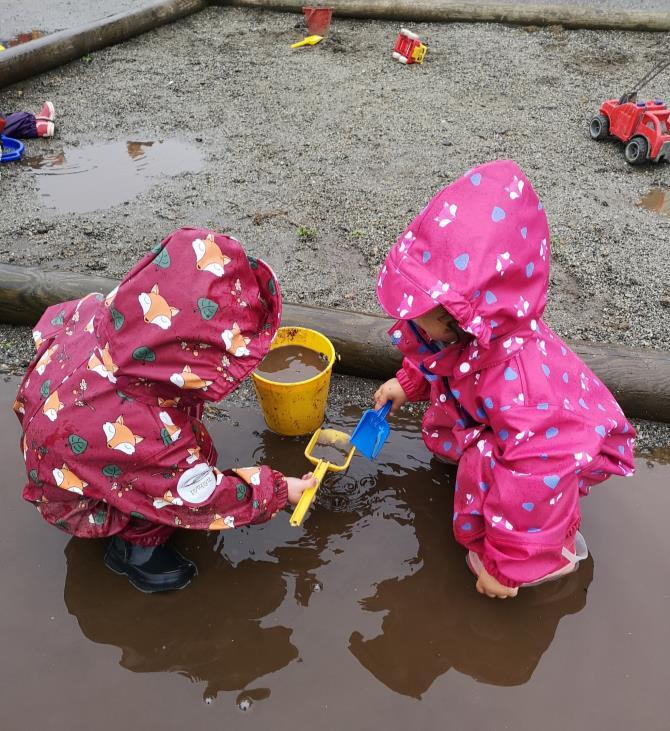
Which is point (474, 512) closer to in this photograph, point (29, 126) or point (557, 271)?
point (557, 271)

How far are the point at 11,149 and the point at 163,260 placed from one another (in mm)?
4203

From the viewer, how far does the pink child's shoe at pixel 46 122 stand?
535cm

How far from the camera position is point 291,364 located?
2723mm

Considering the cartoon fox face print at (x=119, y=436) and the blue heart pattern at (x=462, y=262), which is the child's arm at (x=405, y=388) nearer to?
the blue heart pattern at (x=462, y=262)

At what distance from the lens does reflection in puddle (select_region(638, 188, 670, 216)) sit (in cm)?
436

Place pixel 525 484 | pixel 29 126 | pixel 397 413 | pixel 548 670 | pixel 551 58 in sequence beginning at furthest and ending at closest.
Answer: pixel 551 58 < pixel 29 126 < pixel 397 413 < pixel 548 670 < pixel 525 484

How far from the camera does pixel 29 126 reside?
530 cm

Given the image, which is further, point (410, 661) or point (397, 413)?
point (397, 413)

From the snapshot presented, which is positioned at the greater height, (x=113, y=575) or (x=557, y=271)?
(x=557, y=271)

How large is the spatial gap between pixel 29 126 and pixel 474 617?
5.22m

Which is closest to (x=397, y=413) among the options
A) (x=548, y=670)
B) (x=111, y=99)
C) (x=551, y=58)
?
(x=548, y=670)

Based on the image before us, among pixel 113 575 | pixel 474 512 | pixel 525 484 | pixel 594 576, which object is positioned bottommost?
pixel 113 575

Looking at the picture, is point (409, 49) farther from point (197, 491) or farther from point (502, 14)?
point (197, 491)

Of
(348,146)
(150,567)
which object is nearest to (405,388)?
(150,567)
